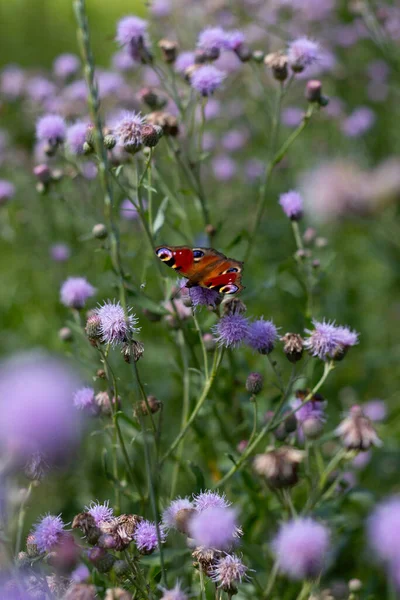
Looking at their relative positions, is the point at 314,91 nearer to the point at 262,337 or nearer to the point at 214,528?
the point at 262,337

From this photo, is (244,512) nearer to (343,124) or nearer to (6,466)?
(6,466)

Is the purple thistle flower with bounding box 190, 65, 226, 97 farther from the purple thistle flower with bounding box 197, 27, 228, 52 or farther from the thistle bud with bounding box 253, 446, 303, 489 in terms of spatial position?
the thistle bud with bounding box 253, 446, 303, 489

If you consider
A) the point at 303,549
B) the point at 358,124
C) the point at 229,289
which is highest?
the point at 358,124

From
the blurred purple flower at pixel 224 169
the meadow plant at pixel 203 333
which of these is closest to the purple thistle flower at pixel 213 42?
the meadow plant at pixel 203 333

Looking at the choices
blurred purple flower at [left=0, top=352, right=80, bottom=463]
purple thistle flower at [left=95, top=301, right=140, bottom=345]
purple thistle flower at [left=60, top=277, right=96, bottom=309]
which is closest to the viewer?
blurred purple flower at [left=0, top=352, right=80, bottom=463]

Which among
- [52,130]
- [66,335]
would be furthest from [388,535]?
[52,130]

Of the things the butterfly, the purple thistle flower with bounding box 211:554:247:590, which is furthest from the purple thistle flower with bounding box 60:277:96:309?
the purple thistle flower with bounding box 211:554:247:590

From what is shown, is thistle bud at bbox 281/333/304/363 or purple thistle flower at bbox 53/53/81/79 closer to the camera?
thistle bud at bbox 281/333/304/363

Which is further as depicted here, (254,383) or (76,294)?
(76,294)
